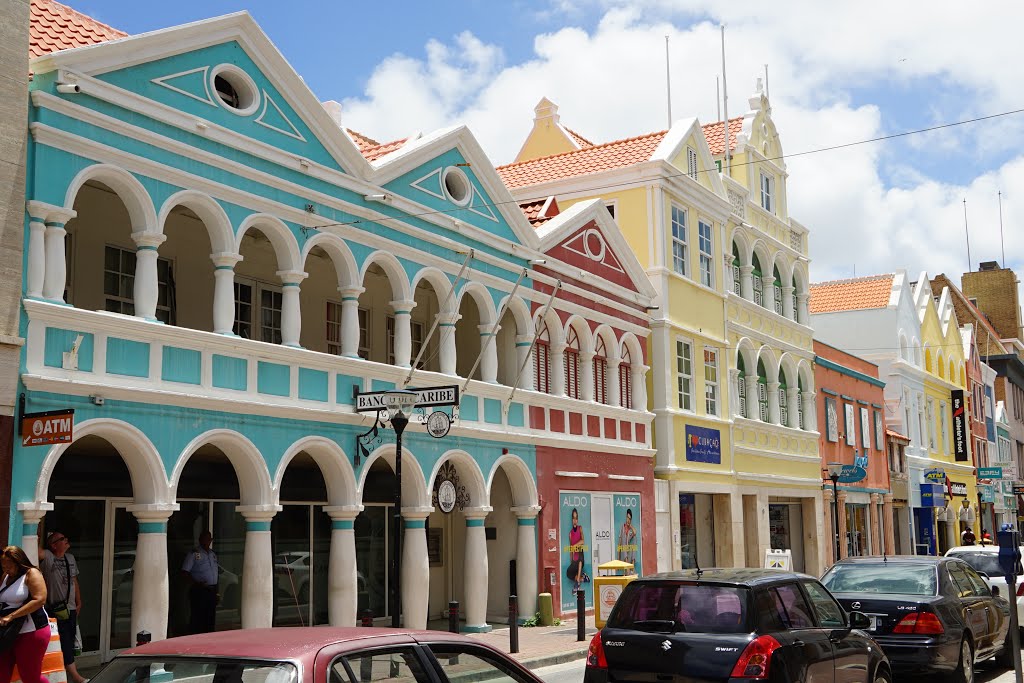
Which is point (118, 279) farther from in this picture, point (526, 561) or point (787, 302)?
point (787, 302)

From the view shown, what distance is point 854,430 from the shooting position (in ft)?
127

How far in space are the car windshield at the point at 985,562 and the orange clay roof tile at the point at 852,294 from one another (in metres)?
26.6

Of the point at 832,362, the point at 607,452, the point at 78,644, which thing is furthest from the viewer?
the point at 832,362

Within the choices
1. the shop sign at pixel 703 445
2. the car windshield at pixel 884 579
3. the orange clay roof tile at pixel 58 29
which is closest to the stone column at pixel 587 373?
the shop sign at pixel 703 445

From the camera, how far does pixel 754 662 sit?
8.43 metres

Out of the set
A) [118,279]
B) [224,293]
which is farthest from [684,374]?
[118,279]

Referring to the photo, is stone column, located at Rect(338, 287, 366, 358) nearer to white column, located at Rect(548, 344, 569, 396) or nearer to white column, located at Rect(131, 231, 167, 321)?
white column, located at Rect(131, 231, 167, 321)

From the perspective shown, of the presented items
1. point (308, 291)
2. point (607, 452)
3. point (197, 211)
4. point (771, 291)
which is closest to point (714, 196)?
point (771, 291)

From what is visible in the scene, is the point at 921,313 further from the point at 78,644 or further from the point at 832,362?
the point at 78,644

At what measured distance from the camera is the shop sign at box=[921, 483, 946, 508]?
44938 millimetres

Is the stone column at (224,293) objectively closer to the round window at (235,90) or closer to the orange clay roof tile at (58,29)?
the round window at (235,90)

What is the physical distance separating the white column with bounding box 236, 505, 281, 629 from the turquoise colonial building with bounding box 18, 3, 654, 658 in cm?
3

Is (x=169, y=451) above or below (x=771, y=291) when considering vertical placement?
below

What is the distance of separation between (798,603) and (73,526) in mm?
10680
